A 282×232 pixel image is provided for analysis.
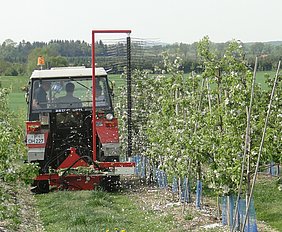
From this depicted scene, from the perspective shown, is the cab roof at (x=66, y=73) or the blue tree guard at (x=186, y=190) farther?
the cab roof at (x=66, y=73)

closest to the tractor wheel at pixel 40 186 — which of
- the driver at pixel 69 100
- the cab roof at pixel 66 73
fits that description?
the driver at pixel 69 100

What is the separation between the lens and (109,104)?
17.7 m

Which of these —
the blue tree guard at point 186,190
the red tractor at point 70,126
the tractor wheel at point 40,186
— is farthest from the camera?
the tractor wheel at point 40,186

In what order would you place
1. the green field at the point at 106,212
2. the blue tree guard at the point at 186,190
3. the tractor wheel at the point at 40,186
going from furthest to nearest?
1. the tractor wheel at the point at 40,186
2. the blue tree guard at the point at 186,190
3. the green field at the point at 106,212

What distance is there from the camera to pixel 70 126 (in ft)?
58.6

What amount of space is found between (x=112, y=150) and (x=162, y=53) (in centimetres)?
322

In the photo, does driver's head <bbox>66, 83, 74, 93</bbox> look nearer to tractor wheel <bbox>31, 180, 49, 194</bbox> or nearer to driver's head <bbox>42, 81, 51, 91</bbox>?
driver's head <bbox>42, 81, 51, 91</bbox>

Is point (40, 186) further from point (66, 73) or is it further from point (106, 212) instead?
point (106, 212)

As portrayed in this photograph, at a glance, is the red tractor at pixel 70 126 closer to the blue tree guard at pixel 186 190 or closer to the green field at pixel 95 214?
the green field at pixel 95 214

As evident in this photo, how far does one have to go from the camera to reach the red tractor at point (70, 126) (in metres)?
17.0

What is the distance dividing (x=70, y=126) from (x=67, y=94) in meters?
0.85

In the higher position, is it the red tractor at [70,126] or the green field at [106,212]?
the red tractor at [70,126]

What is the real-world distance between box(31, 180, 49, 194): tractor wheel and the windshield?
1.85 meters

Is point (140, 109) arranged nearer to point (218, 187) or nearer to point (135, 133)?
point (135, 133)
